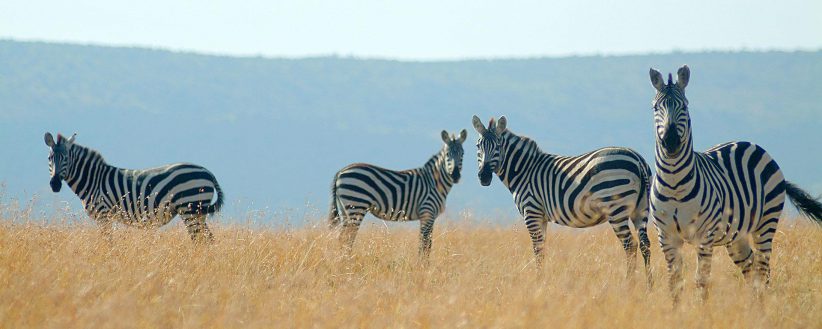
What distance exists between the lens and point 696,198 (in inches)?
301

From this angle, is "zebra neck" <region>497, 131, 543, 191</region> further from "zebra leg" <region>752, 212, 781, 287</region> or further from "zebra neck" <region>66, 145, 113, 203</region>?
"zebra neck" <region>66, 145, 113, 203</region>

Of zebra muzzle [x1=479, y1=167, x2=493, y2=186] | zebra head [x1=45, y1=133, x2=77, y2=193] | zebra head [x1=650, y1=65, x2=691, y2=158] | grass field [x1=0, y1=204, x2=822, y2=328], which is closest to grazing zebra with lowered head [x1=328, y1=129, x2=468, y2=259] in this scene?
zebra muzzle [x1=479, y1=167, x2=493, y2=186]

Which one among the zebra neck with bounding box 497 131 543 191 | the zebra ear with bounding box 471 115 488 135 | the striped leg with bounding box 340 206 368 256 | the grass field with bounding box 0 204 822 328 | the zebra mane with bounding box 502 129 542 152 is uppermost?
the zebra ear with bounding box 471 115 488 135

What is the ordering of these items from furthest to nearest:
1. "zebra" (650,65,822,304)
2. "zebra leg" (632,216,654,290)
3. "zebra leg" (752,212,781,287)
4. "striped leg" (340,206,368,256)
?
"striped leg" (340,206,368,256) → "zebra leg" (632,216,654,290) → "zebra leg" (752,212,781,287) → "zebra" (650,65,822,304)

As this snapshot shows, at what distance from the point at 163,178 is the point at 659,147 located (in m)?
6.55

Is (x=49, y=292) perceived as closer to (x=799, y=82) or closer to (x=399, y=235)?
(x=399, y=235)

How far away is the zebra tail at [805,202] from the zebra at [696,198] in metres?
1.05

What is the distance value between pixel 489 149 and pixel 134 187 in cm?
448

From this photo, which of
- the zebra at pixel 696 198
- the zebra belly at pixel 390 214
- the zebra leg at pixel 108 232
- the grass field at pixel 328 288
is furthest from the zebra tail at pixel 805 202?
the zebra leg at pixel 108 232

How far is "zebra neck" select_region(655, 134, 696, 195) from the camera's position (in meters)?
7.65

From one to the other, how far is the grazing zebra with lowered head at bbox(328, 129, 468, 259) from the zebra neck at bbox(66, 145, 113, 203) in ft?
9.78

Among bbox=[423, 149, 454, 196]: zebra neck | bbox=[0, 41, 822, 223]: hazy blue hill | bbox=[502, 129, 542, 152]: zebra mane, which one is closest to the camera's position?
bbox=[502, 129, 542, 152]: zebra mane

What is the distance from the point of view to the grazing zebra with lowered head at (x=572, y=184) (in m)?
9.51

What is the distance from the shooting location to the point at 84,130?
6950 centimetres
